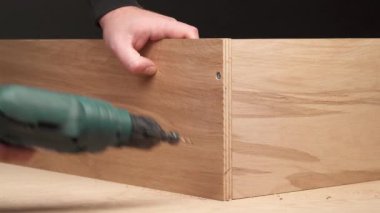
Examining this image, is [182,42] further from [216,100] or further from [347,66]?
[347,66]

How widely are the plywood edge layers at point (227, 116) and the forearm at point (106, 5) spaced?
0.85 ft

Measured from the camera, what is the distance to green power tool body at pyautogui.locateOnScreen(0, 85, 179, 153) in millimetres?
585

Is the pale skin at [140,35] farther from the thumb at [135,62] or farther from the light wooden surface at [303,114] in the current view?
the light wooden surface at [303,114]

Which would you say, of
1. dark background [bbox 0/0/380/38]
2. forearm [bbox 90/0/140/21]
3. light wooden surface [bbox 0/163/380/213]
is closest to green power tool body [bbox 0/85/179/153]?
light wooden surface [bbox 0/163/380/213]

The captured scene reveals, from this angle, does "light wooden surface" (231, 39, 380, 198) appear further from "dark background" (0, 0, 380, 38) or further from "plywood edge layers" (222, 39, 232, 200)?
"dark background" (0, 0, 380, 38)

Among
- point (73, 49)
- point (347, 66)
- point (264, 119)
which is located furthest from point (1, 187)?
point (347, 66)

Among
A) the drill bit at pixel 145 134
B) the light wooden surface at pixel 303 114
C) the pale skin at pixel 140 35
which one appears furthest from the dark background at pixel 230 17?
the drill bit at pixel 145 134

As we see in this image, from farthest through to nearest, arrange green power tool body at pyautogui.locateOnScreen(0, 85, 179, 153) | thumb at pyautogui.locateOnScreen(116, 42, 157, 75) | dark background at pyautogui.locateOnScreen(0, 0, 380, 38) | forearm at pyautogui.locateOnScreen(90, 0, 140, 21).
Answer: dark background at pyautogui.locateOnScreen(0, 0, 380, 38), forearm at pyautogui.locateOnScreen(90, 0, 140, 21), thumb at pyautogui.locateOnScreen(116, 42, 157, 75), green power tool body at pyautogui.locateOnScreen(0, 85, 179, 153)

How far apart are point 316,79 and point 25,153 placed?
39 centimetres

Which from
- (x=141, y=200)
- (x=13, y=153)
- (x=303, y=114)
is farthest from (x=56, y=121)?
(x=303, y=114)

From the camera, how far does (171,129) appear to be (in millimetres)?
→ 820

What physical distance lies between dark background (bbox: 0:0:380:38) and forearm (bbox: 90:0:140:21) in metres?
0.41

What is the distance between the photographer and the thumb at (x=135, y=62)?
83 cm

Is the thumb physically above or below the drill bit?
above
